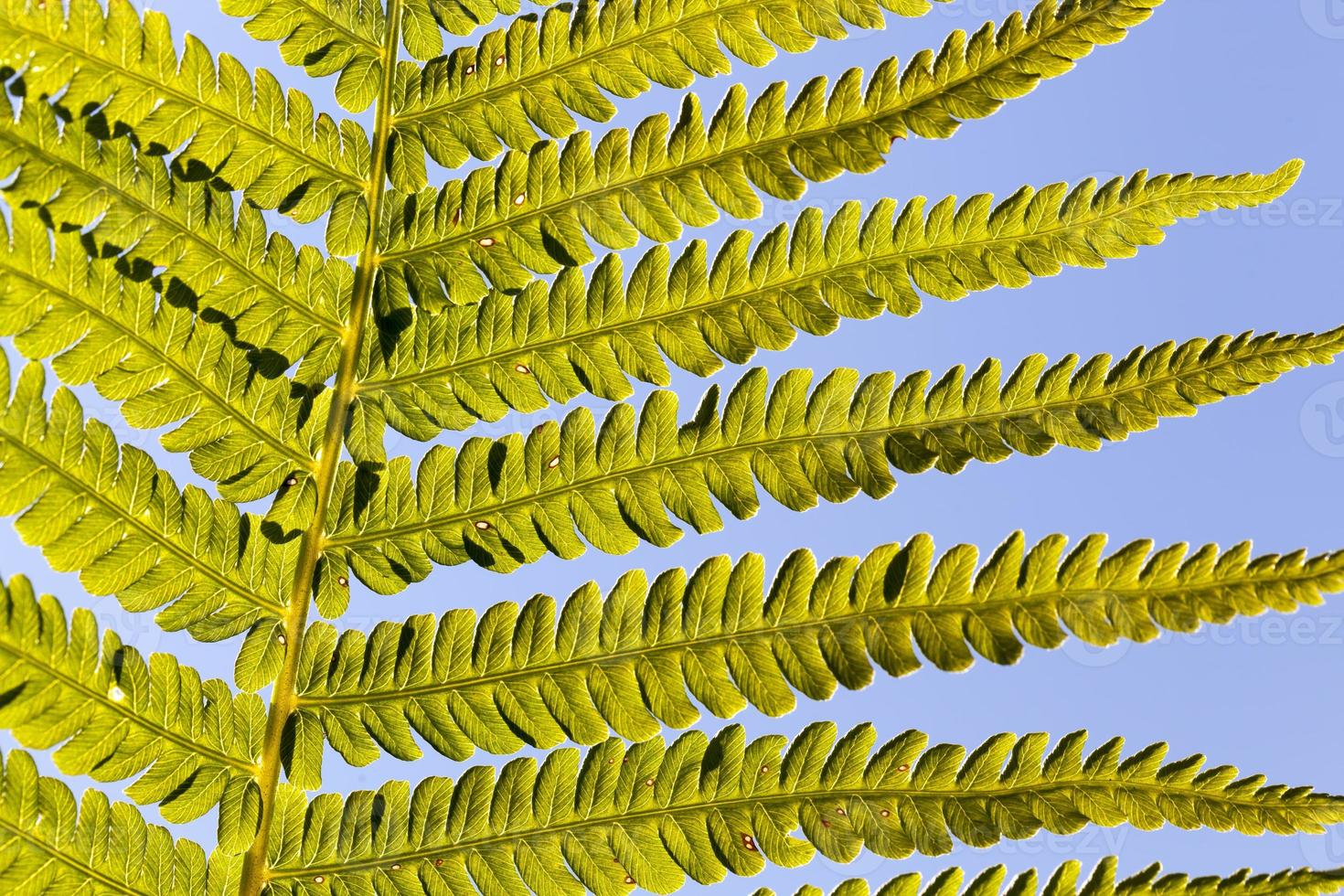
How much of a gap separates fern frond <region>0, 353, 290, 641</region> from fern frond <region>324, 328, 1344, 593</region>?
7.2 inches

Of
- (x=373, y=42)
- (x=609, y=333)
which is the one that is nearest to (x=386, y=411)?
(x=609, y=333)

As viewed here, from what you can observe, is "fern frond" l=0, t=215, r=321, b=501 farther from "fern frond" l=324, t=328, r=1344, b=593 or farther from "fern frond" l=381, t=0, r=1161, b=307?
"fern frond" l=381, t=0, r=1161, b=307

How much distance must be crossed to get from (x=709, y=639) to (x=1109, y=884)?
80cm

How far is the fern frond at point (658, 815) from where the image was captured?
193 centimetres

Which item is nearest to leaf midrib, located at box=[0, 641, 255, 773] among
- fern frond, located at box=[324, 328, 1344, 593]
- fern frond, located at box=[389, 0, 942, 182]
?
fern frond, located at box=[324, 328, 1344, 593]

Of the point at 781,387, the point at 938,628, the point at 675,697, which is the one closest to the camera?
the point at 938,628

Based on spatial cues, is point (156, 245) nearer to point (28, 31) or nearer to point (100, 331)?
point (100, 331)

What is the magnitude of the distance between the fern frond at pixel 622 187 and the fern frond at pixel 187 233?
0.18m

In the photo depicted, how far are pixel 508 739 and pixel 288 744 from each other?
0.43 metres

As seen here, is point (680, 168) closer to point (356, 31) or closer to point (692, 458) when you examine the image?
point (692, 458)

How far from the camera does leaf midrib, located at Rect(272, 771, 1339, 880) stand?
1.81 meters

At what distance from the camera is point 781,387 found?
225 cm

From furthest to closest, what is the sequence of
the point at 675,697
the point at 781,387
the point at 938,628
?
the point at 781,387, the point at 675,697, the point at 938,628

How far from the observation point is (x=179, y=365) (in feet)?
7.11
